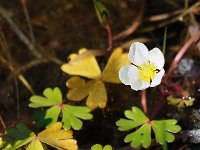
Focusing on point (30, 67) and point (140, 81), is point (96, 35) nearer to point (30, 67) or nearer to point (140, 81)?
point (30, 67)

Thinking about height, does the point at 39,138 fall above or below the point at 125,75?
below

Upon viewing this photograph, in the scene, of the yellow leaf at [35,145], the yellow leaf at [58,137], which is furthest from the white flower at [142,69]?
the yellow leaf at [35,145]

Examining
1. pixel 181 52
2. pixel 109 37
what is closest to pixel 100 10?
pixel 109 37

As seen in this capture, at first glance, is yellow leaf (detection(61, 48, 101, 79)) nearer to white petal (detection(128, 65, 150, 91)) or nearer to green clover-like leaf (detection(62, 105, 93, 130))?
green clover-like leaf (detection(62, 105, 93, 130))

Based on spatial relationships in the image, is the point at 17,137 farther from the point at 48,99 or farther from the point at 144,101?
the point at 144,101

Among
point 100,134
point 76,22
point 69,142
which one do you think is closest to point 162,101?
point 100,134

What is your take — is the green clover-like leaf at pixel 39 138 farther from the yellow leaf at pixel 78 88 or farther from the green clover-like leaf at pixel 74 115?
the yellow leaf at pixel 78 88
